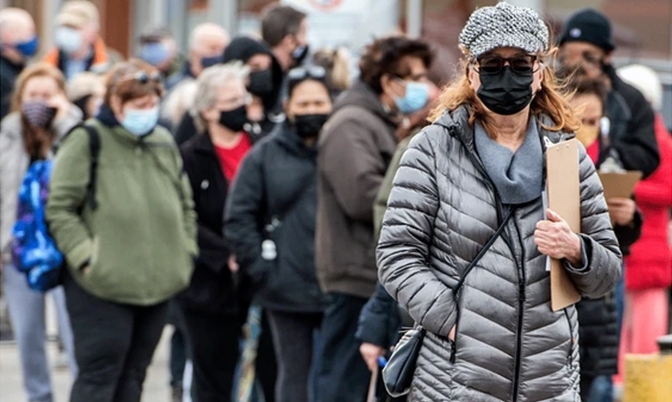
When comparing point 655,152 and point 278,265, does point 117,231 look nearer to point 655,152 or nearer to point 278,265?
point 278,265

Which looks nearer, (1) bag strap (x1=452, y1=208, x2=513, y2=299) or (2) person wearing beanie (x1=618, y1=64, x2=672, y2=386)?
(1) bag strap (x1=452, y1=208, x2=513, y2=299)

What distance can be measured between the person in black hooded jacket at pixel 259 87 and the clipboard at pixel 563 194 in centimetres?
432

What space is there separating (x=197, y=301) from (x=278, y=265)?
2.17ft

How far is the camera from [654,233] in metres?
8.09

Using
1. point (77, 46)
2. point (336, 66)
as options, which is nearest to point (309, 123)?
point (336, 66)

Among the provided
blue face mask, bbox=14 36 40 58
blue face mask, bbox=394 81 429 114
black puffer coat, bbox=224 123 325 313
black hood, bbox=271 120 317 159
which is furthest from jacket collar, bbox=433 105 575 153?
blue face mask, bbox=14 36 40 58

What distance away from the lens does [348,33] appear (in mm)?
10867

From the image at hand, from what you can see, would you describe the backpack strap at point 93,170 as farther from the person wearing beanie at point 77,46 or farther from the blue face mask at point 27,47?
the person wearing beanie at point 77,46

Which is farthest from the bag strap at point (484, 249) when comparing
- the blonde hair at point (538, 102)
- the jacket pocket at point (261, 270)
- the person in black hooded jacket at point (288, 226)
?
the jacket pocket at point (261, 270)

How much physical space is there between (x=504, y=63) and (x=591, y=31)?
129 inches

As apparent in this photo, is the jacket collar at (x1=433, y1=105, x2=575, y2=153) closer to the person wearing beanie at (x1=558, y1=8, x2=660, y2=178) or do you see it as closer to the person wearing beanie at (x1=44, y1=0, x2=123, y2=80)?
the person wearing beanie at (x1=558, y1=8, x2=660, y2=178)

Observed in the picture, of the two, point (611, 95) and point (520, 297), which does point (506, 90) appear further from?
point (611, 95)

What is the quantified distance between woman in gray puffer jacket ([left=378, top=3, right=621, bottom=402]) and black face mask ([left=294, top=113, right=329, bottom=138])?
3.17m

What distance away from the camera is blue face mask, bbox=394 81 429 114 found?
724cm
